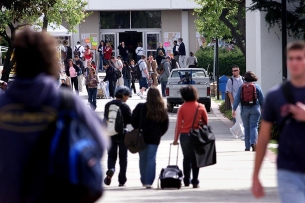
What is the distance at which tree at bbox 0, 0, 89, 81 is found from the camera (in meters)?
20.9

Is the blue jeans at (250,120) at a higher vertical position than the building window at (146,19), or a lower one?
lower

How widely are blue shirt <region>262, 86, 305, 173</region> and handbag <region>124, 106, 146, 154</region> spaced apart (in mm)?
5759

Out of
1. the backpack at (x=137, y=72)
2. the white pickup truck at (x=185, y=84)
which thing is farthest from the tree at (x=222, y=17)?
the backpack at (x=137, y=72)

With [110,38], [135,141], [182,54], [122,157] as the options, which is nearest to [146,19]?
[110,38]

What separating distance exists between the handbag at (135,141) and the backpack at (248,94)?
14.7 feet

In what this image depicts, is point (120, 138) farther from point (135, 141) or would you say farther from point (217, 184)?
point (217, 184)

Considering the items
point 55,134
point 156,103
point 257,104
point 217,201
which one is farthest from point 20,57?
point 257,104

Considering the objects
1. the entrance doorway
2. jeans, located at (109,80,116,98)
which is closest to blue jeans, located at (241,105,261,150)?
jeans, located at (109,80,116,98)

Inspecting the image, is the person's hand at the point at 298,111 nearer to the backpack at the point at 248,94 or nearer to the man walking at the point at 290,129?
the man walking at the point at 290,129

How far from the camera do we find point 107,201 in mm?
10164

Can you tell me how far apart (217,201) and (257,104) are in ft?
19.7

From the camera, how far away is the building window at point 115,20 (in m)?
53.9

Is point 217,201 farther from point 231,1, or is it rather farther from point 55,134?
point 231,1

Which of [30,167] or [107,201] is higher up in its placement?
[30,167]
